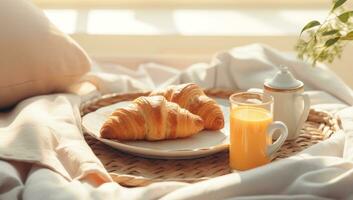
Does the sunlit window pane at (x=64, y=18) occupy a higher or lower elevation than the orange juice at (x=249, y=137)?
lower

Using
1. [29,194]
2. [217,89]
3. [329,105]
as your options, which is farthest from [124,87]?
[29,194]

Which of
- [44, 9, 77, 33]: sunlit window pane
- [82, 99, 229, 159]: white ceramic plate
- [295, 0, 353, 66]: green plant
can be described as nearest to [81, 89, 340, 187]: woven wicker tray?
[82, 99, 229, 159]: white ceramic plate

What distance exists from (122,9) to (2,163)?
52.4 inches

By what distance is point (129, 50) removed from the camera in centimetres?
216

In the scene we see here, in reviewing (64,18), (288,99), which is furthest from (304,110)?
(64,18)

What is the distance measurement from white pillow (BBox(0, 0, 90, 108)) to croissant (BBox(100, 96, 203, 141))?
341mm

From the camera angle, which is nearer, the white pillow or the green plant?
the green plant

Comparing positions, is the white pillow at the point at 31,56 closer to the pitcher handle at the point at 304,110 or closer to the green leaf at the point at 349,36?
the pitcher handle at the point at 304,110

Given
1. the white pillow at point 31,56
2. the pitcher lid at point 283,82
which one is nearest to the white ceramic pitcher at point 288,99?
the pitcher lid at point 283,82

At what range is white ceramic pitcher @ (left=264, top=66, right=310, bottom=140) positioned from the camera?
3.96 feet

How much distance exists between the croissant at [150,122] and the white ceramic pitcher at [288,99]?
0.48 feet

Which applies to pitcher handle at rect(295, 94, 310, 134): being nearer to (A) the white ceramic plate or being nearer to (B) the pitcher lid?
(B) the pitcher lid

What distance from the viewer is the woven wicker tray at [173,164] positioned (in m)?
1.08

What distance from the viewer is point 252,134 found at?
1.10 meters
